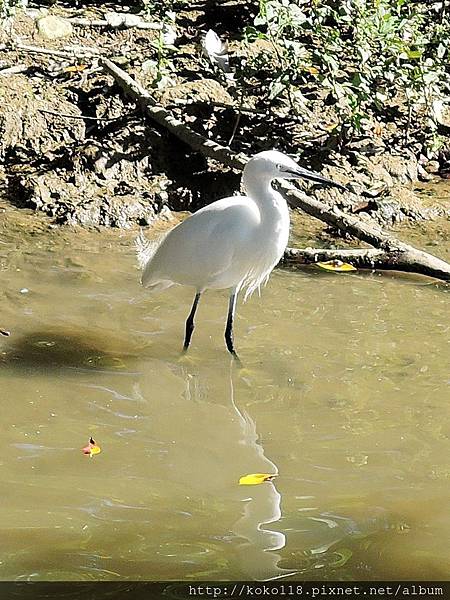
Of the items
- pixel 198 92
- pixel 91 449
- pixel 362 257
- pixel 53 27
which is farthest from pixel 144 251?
pixel 53 27

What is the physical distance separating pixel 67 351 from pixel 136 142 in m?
2.68

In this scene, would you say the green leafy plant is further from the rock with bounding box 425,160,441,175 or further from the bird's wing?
the bird's wing

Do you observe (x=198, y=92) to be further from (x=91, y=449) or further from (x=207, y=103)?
(x=91, y=449)

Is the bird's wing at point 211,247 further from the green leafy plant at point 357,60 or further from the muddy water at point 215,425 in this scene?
the green leafy plant at point 357,60

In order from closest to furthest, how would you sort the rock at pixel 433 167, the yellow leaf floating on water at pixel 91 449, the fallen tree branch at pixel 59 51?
the yellow leaf floating on water at pixel 91 449 < the fallen tree branch at pixel 59 51 < the rock at pixel 433 167

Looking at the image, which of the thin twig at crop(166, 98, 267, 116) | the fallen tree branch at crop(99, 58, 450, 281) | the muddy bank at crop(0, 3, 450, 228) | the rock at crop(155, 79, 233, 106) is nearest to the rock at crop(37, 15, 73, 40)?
the muddy bank at crop(0, 3, 450, 228)

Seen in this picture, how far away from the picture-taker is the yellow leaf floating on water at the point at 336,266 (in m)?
6.25

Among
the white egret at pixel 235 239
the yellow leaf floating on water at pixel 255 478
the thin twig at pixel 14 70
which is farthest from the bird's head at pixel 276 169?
the thin twig at pixel 14 70

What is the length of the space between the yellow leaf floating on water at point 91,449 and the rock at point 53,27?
4827 mm

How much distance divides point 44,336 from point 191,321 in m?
0.77

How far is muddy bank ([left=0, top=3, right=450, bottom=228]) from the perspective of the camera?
7.08 m

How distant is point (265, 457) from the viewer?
4168 millimetres

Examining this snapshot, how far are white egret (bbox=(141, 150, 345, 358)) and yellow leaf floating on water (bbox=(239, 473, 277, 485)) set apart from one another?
4.42ft

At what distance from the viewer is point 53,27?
812 centimetres
